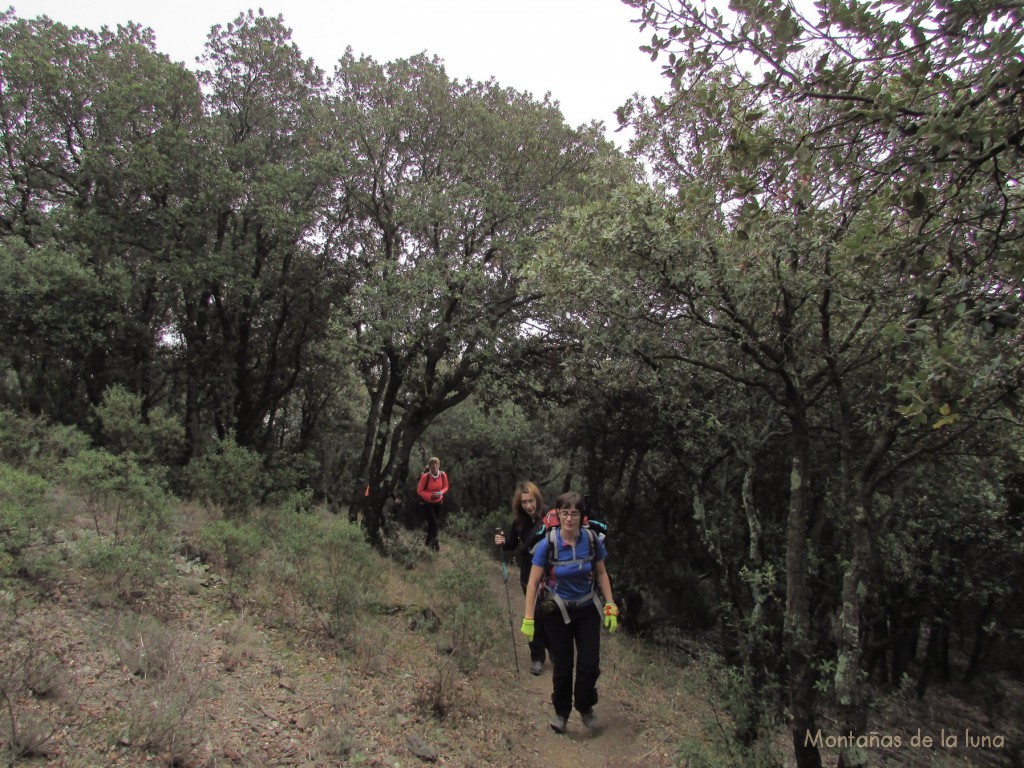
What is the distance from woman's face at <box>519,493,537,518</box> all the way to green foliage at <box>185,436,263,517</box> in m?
5.25

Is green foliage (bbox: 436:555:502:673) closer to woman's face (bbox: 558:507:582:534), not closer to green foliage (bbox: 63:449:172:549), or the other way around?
woman's face (bbox: 558:507:582:534)

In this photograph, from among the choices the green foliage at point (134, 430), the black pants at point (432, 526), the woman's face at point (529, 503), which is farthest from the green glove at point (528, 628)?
the green foliage at point (134, 430)

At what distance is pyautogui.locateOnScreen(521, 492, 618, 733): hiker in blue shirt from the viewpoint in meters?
4.50

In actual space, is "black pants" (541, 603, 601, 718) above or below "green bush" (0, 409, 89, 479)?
below

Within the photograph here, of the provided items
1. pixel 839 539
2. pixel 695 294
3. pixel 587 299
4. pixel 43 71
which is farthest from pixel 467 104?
pixel 839 539

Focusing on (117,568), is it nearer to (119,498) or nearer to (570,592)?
(119,498)

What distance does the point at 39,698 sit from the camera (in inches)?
129

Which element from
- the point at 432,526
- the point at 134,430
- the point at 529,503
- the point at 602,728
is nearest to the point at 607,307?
the point at 529,503

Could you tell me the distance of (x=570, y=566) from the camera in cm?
449

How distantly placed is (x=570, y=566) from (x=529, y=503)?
1463 millimetres

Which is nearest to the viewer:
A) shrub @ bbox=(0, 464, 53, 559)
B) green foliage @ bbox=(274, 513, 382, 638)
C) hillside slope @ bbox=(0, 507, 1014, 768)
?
hillside slope @ bbox=(0, 507, 1014, 768)

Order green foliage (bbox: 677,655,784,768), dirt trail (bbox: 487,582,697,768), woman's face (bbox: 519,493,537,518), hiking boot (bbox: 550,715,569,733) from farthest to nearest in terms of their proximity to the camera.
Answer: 1. woman's face (bbox: 519,493,537,518)
2. hiking boot (bbox: 550,715,569,733)
3. dirt trail (bbox: 487,582,697,768)
4. green foliage (bbox: 677,655,784,768)

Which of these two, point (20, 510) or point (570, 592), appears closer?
point (570, 592)

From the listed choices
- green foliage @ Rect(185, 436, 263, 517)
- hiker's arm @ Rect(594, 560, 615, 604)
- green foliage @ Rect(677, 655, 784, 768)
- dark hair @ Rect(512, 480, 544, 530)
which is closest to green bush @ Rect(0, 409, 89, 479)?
green foliage @ Rect(185, 436, 263, 517)
